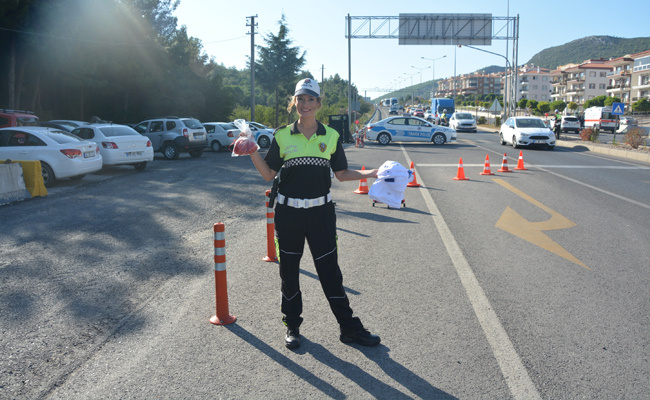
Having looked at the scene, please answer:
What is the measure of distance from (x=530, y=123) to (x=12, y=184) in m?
23.7

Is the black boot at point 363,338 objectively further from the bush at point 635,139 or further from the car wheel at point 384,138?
the car wheel at point 384,138

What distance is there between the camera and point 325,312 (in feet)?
15.9

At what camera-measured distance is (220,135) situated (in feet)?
84.5

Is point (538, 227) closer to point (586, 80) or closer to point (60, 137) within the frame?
point (60, 137)

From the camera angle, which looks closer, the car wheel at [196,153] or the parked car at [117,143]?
the parked car at [117,143]

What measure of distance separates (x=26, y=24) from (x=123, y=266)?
→ 23975 millimetres

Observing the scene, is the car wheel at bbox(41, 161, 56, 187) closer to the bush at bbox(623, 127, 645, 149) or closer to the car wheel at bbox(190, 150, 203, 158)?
the car wheel at bbox(190, 150, 203, 158)

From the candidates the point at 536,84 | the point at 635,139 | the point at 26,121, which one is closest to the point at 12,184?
the point at 26,121

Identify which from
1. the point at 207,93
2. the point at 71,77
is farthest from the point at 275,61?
the point at 71,77

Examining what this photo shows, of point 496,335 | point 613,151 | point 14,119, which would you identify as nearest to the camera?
point 496,335

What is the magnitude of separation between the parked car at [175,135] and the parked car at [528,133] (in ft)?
48.8

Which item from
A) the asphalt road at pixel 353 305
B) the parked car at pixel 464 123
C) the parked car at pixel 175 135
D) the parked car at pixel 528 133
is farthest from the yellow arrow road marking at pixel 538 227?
the parked car at pixel 464 123

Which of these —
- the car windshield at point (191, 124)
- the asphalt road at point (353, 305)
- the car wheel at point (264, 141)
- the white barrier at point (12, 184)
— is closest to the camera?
the asphalt road at point (353, 305)

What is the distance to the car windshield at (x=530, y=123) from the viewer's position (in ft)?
89.3
